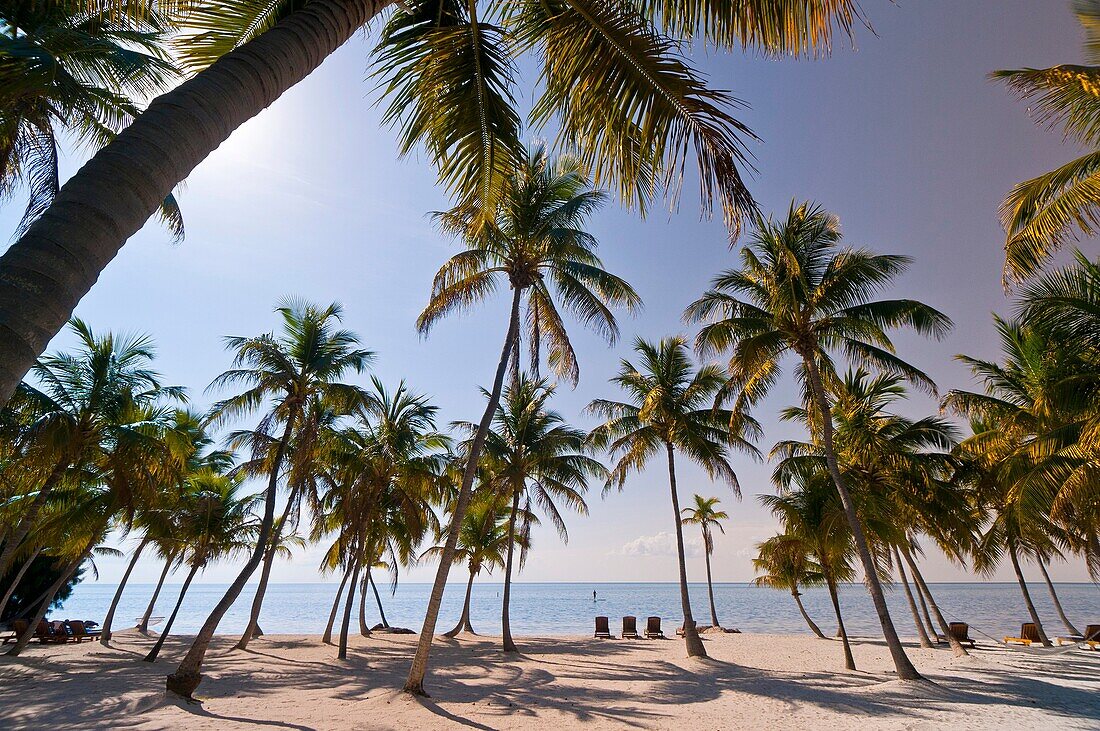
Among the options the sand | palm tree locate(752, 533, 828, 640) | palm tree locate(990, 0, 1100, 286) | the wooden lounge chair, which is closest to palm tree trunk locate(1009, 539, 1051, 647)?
the sand

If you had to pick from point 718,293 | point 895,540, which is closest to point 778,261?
point 718,293

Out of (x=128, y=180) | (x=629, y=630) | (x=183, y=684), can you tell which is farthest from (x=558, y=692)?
(x=629, y=630)

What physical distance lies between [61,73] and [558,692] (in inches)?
Answer: 516

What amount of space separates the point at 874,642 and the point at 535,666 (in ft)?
54.2

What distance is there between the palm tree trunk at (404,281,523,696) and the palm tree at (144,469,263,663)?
7.95m

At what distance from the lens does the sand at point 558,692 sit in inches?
367

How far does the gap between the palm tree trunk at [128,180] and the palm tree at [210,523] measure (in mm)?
15923

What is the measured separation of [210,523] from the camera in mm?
19047

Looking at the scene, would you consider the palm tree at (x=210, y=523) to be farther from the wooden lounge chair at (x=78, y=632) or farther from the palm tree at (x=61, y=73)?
the palm tree at (x=61, y=73)

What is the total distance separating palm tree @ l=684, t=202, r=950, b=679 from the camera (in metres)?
13.9

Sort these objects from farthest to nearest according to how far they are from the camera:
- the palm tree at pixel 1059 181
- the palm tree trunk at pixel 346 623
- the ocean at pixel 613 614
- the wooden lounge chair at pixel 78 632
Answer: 1. the ocean at pixel 613 614
2. the wooden lounge chair at pixel 78 632
3. the palm tree trunk at pixel 346 623
4. the palm tree at pixel 1059 181

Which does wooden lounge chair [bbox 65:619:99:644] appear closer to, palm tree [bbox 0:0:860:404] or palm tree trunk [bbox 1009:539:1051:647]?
palm tree [bbox 0:0:860:404]

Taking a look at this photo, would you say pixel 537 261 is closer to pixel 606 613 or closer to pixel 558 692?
pixel 558 692

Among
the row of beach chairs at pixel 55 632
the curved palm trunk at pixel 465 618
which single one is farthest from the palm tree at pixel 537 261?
the row of beach chairs at pixel 55 632
